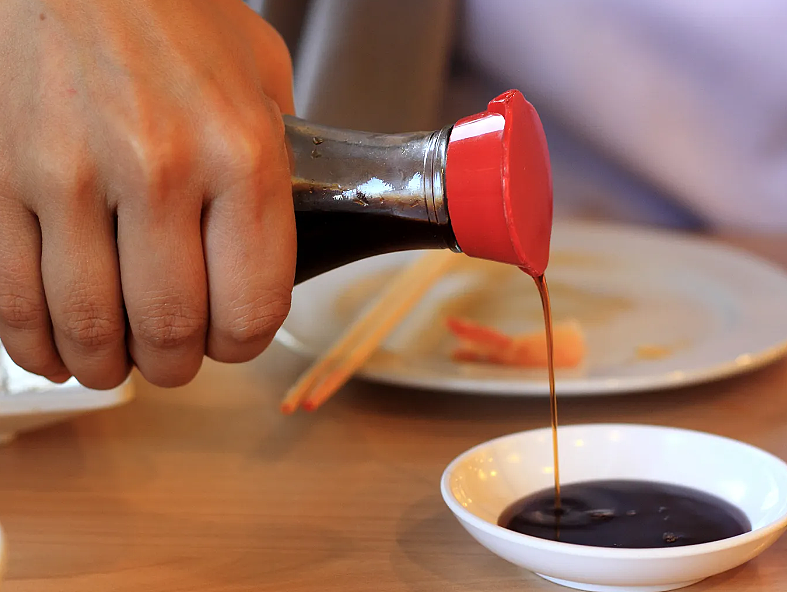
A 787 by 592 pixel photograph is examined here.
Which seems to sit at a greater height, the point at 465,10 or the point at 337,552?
the point at 465,10

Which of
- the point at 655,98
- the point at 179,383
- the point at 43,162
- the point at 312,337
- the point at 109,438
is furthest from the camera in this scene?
the point at 655,98

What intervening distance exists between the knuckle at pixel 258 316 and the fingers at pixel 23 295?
0.11 meters

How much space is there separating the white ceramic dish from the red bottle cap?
312 millimetres

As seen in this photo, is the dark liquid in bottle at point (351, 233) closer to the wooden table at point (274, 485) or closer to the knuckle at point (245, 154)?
the knuckle at point (245, 154)

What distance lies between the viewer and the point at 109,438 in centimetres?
71

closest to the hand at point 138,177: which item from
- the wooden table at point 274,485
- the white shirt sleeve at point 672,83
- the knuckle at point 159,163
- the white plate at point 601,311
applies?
the knuckle at point 159,163

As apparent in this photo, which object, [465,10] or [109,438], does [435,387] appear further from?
[465,10]

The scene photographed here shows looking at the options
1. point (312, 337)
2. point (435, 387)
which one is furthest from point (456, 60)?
point (435, 387)

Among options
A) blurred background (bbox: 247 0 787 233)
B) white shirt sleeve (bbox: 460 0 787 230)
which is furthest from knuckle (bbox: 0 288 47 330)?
white shirt sleeve (bbox: 460 0 787 230)

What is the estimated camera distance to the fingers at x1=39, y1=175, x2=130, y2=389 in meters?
0.47

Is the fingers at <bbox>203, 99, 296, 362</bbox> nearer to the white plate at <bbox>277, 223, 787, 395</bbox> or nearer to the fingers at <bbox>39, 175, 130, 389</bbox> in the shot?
the fingers at <bbox>39, 175, 130, 389</bbox>

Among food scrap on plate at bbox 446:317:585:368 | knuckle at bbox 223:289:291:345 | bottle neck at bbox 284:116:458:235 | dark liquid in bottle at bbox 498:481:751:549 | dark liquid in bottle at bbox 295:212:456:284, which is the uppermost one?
bottle neck at bbox 284:116:458:235

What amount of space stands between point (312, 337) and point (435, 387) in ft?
0.59

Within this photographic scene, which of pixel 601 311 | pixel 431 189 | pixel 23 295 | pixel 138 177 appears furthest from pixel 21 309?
pixel 601 311
